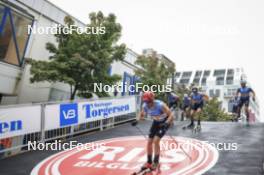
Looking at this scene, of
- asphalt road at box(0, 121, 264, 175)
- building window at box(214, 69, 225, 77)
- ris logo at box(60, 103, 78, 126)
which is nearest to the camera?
asphalt road at box(0, 121, 264, 175)

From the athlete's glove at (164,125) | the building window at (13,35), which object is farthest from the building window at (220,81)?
the athlete's glove at (164,125)

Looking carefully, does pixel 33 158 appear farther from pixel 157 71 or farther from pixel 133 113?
pixel 157 71

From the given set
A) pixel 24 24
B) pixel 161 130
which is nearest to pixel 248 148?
pixel 161 130

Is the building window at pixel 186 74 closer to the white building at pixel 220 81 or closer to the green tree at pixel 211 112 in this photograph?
the white building at pixel 220 81

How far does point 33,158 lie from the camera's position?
10828 millimetres

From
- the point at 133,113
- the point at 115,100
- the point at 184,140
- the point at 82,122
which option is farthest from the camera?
the point at 133,113

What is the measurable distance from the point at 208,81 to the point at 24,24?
332ft

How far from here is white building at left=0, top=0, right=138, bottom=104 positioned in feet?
63.8

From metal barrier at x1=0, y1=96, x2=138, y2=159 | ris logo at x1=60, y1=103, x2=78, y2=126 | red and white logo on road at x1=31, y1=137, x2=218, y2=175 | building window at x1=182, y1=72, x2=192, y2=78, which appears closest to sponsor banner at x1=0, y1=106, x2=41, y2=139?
metal barrier at x1=0, y1=96, x2=138, y2=159

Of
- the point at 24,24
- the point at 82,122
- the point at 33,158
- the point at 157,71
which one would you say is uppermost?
the point at 24,24

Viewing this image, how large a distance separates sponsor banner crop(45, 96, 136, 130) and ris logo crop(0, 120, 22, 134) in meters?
1.41

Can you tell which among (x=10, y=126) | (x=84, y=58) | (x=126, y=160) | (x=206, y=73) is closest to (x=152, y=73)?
(x=84, y=58)

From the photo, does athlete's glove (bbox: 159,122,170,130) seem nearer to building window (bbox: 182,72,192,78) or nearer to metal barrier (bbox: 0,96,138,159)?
metal barrier (bbox: 0,96,138,159)

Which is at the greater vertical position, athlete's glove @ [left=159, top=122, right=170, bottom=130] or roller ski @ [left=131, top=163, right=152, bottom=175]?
athlete's glove @ [left=159, top=122, right=170, bottom=130]
